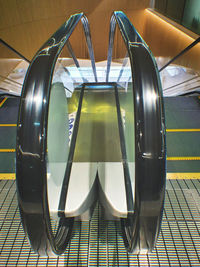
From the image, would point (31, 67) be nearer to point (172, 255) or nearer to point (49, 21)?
point (172, 255)

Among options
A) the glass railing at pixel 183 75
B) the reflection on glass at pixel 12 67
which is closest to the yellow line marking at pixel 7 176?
the reflection on glass at pixel 12 67

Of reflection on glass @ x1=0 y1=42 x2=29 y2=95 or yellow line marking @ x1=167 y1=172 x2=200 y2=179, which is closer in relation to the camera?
yellow line marking @ x1=167 y1=172 x2=200 y2=179

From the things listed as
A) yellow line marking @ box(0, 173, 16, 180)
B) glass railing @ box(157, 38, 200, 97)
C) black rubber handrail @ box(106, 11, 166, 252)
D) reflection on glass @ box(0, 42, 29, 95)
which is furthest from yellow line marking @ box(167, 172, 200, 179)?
reflection on glass @ box(0, 42, 29, 95)

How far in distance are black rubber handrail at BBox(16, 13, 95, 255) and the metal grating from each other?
2.61ft

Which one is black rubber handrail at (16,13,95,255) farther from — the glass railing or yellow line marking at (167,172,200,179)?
the glass railing

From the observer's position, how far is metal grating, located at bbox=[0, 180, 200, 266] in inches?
60.5

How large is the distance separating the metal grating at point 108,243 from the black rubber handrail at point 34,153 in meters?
0.80

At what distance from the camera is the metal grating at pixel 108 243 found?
154cm

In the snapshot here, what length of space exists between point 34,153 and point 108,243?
4.28ft

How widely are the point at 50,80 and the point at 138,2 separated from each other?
10401 millimetres

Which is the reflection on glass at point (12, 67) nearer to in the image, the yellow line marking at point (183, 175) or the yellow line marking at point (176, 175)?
the yellow line marking at point (176, 175)

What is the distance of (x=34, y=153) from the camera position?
82 centimetres

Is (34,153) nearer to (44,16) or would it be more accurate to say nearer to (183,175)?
(183,175)

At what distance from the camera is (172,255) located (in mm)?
1559
